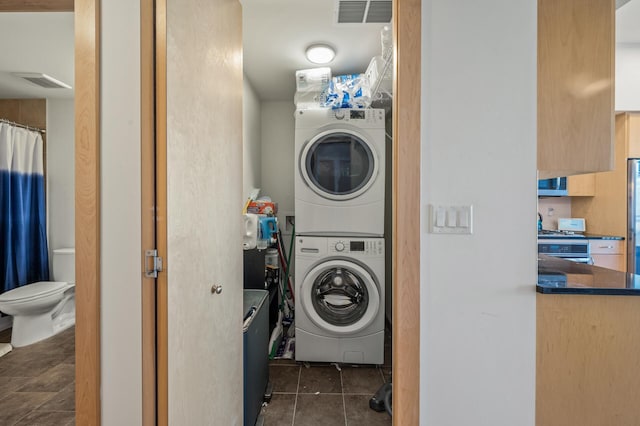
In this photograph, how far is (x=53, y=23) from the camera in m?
2.07

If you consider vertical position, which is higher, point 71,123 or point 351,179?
point 71,123

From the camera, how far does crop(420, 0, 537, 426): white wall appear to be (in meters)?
1.04

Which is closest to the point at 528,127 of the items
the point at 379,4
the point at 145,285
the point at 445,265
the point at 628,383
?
the point at 445,265

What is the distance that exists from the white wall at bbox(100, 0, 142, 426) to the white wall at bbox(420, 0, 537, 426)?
0.89m

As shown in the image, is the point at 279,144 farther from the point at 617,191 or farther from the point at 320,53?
the point at 617,191

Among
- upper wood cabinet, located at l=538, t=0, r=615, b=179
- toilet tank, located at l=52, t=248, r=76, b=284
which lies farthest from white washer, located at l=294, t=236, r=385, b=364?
toilet tank, located at l=52, t=248, r=76, b=284

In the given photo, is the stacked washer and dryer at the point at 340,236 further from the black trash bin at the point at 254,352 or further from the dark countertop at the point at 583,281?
the dark countertop at the point at 583,281

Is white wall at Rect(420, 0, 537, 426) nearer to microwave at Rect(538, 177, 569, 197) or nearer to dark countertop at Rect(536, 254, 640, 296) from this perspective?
dark countertop at Rect(536, 254, 640, 296)

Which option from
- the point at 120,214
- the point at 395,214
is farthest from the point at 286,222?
the point at 120,214

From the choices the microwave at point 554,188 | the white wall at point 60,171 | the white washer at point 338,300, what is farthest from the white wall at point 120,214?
the microwave at point 554,188

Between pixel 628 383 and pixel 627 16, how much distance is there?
265cm

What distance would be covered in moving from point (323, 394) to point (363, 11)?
94.2 inches

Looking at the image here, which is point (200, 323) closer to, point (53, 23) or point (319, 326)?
point (319, 326)

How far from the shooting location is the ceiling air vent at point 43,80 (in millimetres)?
2742
